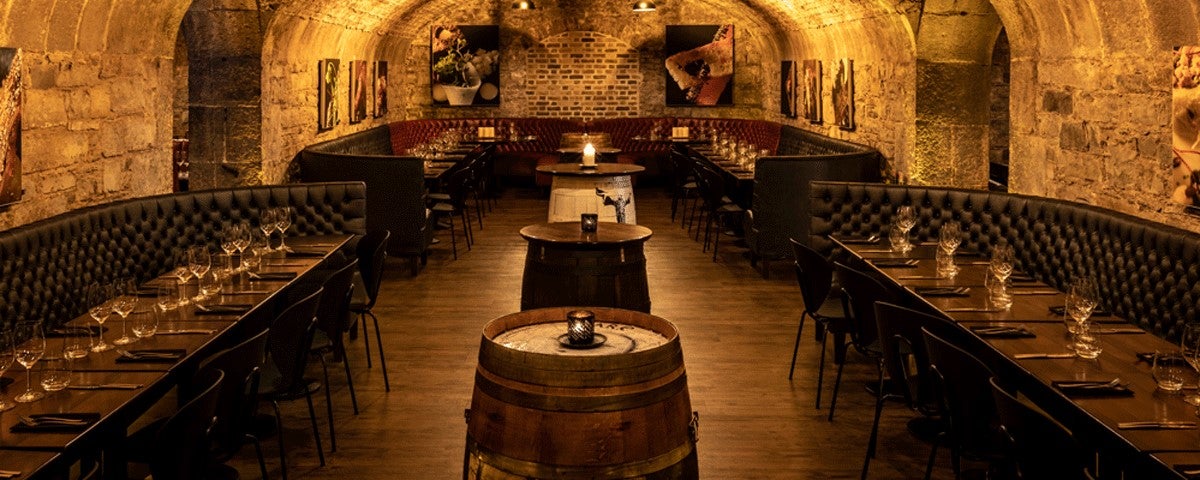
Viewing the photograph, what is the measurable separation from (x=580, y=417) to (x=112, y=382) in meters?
1.74

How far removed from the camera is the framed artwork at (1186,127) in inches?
240

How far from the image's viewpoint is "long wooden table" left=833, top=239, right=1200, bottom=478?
3.37 meters

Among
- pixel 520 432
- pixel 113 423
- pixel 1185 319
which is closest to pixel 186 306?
pixel 113 423

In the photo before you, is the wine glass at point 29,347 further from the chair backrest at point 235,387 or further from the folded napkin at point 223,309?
the folded napkin at point 223,309

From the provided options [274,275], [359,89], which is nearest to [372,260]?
[274,275]

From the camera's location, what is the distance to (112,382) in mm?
3936

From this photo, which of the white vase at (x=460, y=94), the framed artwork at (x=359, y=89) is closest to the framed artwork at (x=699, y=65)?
the white vase at (x=460, y=94)

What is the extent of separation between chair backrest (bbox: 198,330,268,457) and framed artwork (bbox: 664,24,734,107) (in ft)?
45.7

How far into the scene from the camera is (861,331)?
5.54 m

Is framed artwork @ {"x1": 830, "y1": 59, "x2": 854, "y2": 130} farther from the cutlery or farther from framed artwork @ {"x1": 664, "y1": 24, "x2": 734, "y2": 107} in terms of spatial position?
the cutlery

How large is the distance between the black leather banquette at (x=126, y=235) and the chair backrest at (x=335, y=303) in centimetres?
128

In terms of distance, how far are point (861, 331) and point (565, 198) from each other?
10.7 ft

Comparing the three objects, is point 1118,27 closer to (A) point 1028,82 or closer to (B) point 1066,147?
(B) point 1066,147

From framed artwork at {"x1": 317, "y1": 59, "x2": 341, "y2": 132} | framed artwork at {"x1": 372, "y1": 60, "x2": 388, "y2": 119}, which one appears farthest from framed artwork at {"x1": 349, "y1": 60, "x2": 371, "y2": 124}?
framed artwork at {"x1": 317, "y1": 59, "x2": 341, "y2": 132}
